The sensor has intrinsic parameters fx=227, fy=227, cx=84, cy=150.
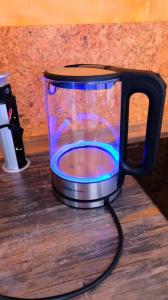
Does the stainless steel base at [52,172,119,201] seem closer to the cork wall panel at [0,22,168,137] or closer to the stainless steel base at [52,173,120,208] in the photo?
the stainless steel base at [52,173,120,208]

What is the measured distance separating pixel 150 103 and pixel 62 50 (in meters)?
0.37

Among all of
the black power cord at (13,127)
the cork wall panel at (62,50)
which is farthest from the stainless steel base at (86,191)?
the cork wall panel at (62,50)

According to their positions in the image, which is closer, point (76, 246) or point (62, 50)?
point (76, 246)

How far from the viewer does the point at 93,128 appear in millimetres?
752

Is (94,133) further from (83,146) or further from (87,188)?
(87,188)

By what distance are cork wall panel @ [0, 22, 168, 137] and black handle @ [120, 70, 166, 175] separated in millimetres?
322

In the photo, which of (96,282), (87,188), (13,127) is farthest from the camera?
(13,127)

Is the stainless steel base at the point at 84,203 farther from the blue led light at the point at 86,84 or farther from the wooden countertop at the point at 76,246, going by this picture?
the blue led light at the point at 86,84

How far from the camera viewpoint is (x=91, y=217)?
479mm

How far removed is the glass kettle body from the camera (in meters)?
0.40

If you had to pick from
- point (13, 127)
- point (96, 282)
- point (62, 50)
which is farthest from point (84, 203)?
point (62, 50)

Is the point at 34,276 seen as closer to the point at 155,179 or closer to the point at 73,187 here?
the point at 73,187

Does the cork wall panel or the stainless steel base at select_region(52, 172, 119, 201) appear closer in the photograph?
the stainless steel base at select_region(52, 172, 119, 201)

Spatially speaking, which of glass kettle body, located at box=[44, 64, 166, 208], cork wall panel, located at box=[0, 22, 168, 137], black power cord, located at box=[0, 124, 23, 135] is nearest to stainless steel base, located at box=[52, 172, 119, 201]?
glass kettle body, located at box=[44, 64, 166, 208]
